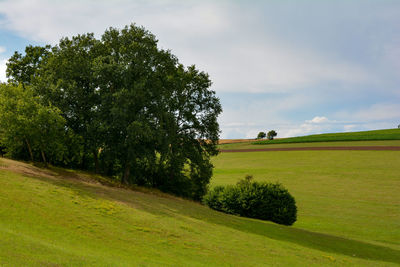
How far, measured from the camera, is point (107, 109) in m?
34.4

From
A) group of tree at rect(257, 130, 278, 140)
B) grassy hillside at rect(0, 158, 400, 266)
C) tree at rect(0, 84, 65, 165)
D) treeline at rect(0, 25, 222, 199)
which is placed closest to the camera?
grassy hillside at rect(0, 158, 400, 266)

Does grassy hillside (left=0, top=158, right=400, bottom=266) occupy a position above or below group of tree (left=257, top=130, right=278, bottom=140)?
below

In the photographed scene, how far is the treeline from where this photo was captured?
104 feet

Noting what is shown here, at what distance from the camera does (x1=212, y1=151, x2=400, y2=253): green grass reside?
31906 mm

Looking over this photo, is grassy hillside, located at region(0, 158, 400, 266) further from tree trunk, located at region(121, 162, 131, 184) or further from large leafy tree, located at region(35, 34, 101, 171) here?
tree trunk, located at region(121, 162, 131, 184)

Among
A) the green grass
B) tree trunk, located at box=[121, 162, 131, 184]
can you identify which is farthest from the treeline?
the green grass

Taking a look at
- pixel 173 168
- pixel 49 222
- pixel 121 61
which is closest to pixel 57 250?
pixel 49 222

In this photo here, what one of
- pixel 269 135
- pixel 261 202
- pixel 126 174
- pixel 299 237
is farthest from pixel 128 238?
pixel 269 135

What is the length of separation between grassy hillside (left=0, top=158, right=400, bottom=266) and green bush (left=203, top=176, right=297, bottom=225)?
565 cm

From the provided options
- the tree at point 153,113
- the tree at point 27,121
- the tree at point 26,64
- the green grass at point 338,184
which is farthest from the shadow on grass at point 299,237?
the tree at point 26,64

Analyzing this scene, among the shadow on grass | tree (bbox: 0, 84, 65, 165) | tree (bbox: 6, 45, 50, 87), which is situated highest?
tree (bbox: 6, 45, 50, 87)

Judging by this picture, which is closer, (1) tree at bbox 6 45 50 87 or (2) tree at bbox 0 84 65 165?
(2) tree at bbox 0 84 65 165

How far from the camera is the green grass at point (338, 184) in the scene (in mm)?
31906

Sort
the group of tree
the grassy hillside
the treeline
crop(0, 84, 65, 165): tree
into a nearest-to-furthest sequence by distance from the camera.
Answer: the grassy hillside → crop(0, 84, 65, 165): tree → the treeline → the group of tree
